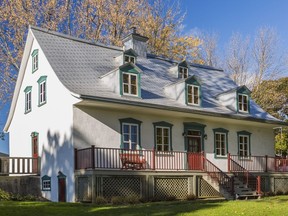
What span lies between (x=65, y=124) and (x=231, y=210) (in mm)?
9497

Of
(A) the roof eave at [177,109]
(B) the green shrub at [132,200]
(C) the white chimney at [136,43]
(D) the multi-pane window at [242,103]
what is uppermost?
(C) the white chimney at [136,43]

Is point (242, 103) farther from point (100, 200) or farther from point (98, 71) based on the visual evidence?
point (100, 200)

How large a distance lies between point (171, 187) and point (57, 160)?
5471 mm

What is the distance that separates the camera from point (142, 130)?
22234 mm

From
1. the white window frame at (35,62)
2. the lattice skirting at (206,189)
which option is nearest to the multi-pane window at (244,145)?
the lattice skirting at (206,189)

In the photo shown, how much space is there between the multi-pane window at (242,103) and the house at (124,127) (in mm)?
62

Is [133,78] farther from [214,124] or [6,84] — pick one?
[6,84]

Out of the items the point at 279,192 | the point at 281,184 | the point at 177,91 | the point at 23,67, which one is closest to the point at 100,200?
the point at 177,91

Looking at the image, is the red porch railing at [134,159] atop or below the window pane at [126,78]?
below

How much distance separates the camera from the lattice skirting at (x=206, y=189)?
2202 cm

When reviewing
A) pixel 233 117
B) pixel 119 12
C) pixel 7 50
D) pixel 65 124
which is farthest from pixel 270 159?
pixel 7 50

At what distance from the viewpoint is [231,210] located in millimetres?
14039

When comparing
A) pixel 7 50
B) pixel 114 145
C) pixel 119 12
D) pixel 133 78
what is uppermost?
pixel 119 12

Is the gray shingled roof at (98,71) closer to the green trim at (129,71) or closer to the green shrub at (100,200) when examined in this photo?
the green trim at (129,71)
